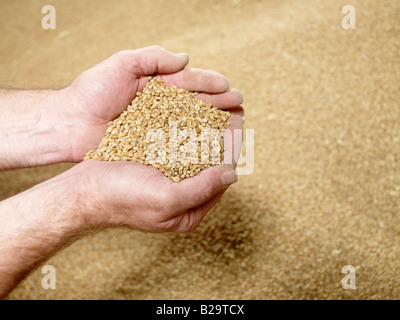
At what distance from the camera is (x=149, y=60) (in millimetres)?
1274

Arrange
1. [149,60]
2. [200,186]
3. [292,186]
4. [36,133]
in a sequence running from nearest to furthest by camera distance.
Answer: [200,186] → [149,60] → [36,133] → [292,186]

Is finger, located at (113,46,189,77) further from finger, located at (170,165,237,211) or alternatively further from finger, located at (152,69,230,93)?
finger, located at (170,165,237,211)

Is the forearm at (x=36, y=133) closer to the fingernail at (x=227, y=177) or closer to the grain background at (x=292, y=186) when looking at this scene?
the grain background at (x=292, y=186)

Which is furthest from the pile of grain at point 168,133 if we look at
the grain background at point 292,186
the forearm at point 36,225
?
the grain background at point 292,186

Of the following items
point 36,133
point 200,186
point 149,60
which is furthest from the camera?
point 36,133

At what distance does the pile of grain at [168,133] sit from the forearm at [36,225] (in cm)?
15

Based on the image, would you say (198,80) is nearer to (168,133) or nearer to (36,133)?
(168,133)

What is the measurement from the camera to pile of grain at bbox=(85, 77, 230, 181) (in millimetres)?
1153

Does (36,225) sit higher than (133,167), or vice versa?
(133,167)

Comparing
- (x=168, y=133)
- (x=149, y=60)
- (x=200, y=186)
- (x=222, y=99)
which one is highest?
(x=149, y=60)

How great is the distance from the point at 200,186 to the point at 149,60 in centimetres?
46

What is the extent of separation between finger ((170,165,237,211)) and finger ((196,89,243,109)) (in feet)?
0.94

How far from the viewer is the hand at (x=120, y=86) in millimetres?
1271

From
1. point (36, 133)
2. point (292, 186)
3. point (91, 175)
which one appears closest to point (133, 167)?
point (91, 175)
